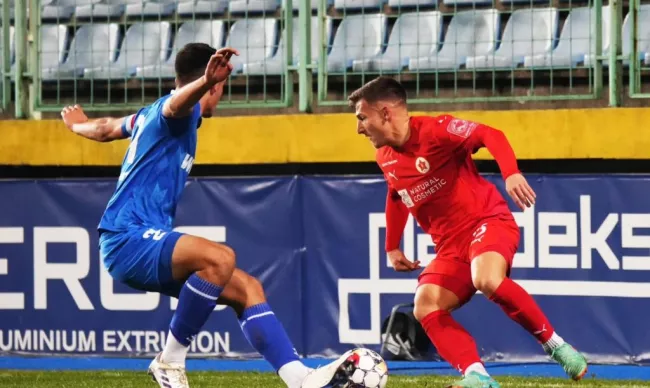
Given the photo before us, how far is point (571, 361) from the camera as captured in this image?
672 centimetres

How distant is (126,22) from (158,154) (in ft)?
18.2

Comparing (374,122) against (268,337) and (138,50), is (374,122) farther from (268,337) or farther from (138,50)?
(138,50)

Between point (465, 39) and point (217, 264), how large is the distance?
507 cm

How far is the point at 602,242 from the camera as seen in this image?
10133 mm

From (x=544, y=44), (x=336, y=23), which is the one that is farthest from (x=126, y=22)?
(x=544, y=44)

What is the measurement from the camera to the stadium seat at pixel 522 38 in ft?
35.4

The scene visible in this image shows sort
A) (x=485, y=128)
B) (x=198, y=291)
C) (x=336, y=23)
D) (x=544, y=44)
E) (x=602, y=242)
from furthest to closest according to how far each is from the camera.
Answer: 1. (x=336, y=23)
2. (x=544, y=44)
3. (x=602, y=242)
4. (x=485, y=128)
5. (x=198, y=291)

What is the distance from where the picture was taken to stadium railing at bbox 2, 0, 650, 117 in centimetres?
1074

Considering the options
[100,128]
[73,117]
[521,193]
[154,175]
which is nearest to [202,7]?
[73,117]

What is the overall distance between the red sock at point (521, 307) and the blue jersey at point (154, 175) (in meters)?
1.67

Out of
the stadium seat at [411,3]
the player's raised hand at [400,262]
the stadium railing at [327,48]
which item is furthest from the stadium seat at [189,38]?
the player's raised hand at [400,262]

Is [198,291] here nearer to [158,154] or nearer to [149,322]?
[158,154]

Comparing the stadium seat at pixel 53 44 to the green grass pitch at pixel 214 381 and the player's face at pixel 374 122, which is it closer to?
the green grass pitch at pixel 214 381

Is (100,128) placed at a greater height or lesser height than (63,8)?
lesser
